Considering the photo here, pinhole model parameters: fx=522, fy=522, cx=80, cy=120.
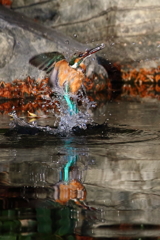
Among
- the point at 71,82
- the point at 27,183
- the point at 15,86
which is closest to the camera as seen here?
the point at 27,183

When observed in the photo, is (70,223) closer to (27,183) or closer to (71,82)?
(27,183)

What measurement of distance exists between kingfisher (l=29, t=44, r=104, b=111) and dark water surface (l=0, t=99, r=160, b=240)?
520 millimetres

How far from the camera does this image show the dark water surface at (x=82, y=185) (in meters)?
2.47

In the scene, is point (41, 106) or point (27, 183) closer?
point (27, 183)

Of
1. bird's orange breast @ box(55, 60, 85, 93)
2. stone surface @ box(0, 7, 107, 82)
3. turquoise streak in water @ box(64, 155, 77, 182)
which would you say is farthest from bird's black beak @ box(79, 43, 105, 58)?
stone surface @ box(0, 7, 107, 82)

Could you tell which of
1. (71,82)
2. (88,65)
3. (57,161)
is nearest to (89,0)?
(88,65)

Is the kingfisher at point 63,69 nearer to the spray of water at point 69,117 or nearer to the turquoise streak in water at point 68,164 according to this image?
the spray of water at point 69,117

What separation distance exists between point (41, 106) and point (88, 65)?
204cm

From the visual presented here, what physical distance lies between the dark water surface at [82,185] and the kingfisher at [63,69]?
520mm

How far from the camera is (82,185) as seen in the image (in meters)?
3.20

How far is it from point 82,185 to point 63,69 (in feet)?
6.75

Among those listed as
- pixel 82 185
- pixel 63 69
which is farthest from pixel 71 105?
pixel 82 185

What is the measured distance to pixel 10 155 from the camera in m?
4.11

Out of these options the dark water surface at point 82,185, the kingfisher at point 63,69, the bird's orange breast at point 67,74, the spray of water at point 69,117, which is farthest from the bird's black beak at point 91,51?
the dark water surface at point 82,185
